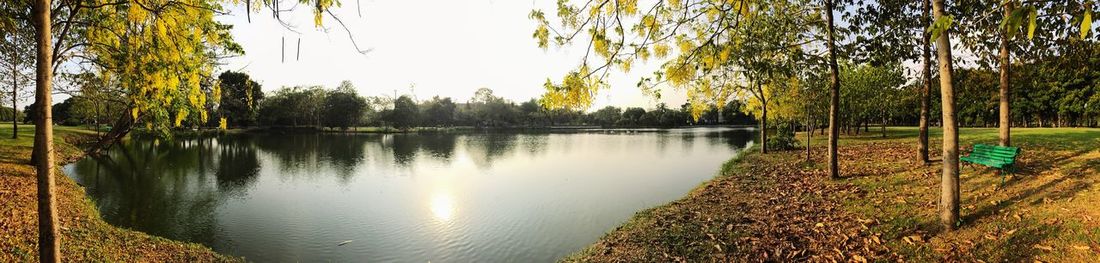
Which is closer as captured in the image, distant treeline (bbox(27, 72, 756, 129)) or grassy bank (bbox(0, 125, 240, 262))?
grassy bank (bbox(0, 125, 240, 262))

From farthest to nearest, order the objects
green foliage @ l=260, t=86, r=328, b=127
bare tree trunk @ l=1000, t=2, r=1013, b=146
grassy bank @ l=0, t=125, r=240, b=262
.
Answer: green foliage @ l=260, t=86, r=328, b=127 < bare tree trunk @ l=1000, t=2, r=1013, b=146 < grassy bank @ l=0, t=125, r=240, b=262

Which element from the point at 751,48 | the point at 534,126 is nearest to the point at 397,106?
the point at 534,126

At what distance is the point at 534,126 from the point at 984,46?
118891 mm

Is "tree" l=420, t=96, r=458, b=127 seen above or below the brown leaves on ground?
above

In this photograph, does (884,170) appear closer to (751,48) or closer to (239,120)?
(751,48)

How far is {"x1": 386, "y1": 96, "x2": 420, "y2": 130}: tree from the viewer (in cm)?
9138

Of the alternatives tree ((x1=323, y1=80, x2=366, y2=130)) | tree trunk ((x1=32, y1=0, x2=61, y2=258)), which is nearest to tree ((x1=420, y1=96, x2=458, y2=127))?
tree ((x1=323, y1=80, x2=366, y2=130))

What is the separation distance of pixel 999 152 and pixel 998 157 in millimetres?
257

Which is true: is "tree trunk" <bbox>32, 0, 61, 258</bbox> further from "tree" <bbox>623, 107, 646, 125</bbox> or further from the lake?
"tree" <bbox>623, 107, 646, 125</bbox>

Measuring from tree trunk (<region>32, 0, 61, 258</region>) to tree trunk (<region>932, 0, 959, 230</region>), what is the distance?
9.82 m

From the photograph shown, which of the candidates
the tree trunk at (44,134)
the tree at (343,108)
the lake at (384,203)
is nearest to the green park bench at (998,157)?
the lake at (384,203)

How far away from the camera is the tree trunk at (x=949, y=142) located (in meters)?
6.47

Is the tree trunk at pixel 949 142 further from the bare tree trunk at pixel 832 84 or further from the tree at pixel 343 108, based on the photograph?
the tree at pixel 343 108

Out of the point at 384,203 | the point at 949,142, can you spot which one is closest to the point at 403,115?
the point at 384,203
